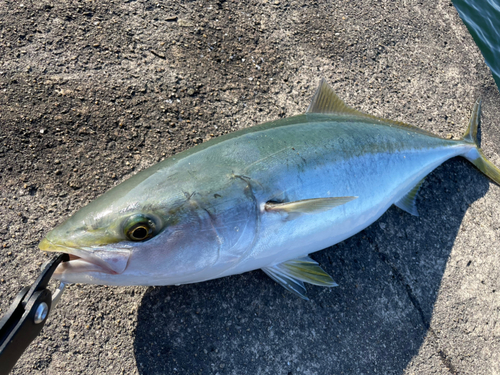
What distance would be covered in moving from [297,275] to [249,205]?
0.63m

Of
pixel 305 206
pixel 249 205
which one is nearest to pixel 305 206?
pixel 305 206

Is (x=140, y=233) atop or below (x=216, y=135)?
atop

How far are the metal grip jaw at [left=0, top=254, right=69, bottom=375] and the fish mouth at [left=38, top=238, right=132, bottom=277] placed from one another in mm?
60

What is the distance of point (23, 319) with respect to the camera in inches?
55.7

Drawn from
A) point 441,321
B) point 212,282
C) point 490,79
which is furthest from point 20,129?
point 490,79

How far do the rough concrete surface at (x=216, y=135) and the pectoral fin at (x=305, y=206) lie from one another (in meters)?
0.64

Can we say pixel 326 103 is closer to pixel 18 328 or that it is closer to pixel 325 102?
pixel 325 102

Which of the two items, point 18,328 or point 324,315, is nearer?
point 18,328

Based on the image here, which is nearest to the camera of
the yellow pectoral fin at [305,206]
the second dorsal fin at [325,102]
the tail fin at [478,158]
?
the yellow pectoral fin at [305,206]

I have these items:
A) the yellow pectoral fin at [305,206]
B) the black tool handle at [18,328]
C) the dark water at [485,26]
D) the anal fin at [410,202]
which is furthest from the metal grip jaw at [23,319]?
the dark water at [485,26]

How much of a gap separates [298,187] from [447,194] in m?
1.72

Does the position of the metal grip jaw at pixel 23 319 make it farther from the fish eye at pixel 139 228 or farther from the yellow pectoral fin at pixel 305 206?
the yellow pectoral fin at pixel 305 206

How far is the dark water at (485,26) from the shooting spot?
17.2 feet

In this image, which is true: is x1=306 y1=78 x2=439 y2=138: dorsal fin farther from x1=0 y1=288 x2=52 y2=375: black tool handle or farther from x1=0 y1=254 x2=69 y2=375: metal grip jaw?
x1=0 y1=288 x2=52 y2=375: black tool handle
